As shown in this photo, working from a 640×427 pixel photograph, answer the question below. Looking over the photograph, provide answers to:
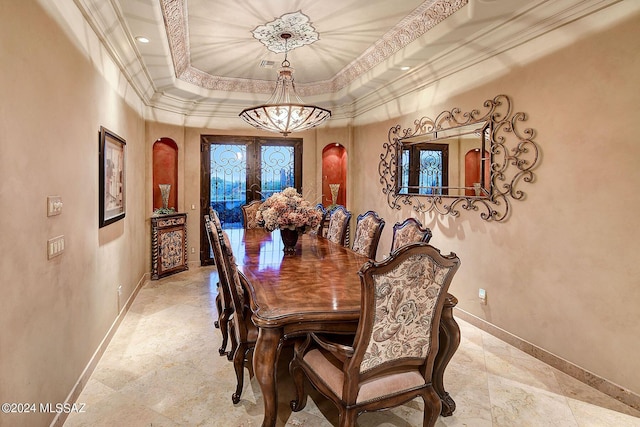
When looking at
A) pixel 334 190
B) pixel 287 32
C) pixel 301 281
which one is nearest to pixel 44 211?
pixel 301 281

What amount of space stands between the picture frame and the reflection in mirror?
131 inches

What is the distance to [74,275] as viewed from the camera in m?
2.28

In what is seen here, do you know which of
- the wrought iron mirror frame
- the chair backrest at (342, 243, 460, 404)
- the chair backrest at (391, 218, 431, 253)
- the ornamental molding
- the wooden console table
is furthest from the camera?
the wooden console table

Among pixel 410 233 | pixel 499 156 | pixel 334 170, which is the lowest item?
pixel 410 233

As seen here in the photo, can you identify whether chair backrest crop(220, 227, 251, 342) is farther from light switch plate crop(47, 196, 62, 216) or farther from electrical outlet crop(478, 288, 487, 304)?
electrical outlet crop(478, 288, 487, 304)

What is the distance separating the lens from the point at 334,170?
22.0 ft

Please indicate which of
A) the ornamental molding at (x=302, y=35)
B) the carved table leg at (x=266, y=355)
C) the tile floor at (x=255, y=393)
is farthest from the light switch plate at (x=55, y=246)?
the ornamental molding at (x=302, y=35)

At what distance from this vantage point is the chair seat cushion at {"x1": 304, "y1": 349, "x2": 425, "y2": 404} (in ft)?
5.40

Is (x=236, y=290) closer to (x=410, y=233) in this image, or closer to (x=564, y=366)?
(x=410, y=233)

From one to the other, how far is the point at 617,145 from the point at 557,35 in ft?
3.33

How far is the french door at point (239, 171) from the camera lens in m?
6.01

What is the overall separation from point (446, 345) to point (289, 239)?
1605 mm

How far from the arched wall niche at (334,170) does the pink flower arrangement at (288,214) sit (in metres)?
3.35

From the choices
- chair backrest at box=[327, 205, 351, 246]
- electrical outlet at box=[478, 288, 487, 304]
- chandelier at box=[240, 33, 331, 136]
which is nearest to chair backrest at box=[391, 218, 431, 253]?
chair backrest at box=[327, 205, 351, 246]
